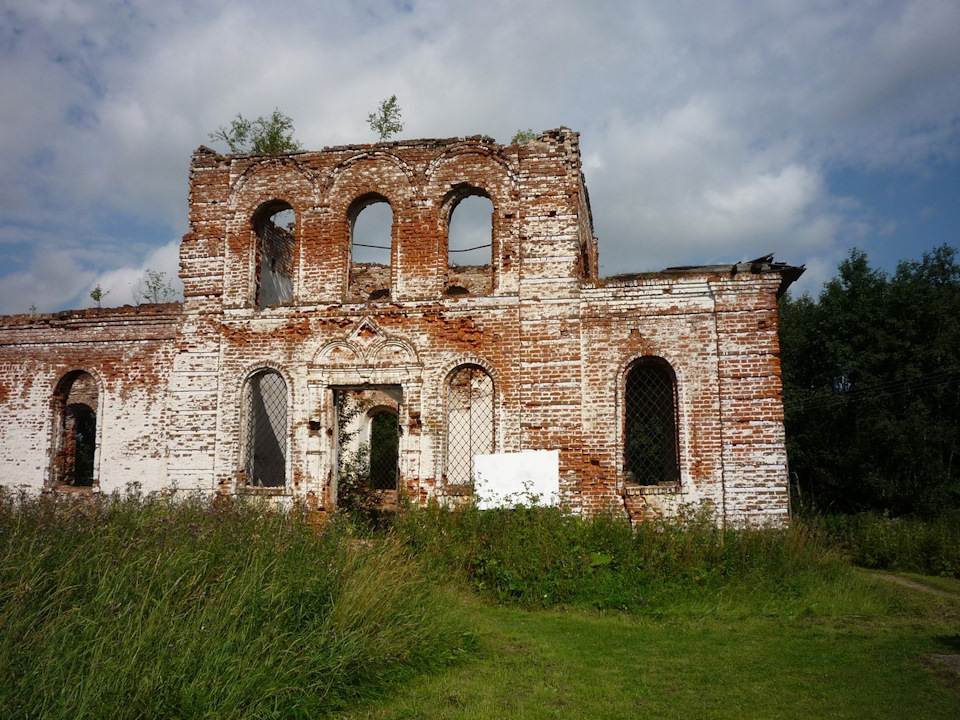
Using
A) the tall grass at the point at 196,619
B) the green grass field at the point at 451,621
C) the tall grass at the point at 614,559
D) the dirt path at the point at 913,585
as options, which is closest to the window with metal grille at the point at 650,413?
the tall grass at the point at 614,559

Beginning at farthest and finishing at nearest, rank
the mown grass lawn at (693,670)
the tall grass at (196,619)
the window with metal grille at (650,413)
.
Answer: the window with metal grille at (650,413) < the mown grass lawn at (693,670) < the tall grass at (196,619)

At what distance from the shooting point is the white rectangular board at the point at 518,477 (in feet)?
35.4

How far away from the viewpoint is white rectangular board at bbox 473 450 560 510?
35.4 feet

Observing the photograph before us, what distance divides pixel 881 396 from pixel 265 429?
17.4 meters

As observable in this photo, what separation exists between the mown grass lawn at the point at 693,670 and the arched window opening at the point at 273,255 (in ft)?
25.3

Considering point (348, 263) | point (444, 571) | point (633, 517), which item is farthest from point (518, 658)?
point (348, 263)

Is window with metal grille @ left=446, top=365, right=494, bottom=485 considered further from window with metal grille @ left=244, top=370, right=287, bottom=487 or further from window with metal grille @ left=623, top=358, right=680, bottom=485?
window with metal grille @ left=244, top=370, right=287, bottom=487

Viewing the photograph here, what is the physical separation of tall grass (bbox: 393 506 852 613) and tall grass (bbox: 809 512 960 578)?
2.54 m

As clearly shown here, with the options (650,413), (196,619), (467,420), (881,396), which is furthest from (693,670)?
(881,396)

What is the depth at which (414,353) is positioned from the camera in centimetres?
1184

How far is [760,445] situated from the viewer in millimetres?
10594

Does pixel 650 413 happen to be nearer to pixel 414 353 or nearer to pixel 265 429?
pixel 414 353

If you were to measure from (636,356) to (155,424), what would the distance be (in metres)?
8.85

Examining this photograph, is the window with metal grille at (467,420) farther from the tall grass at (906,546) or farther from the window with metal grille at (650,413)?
the tall grass at (906,546)
